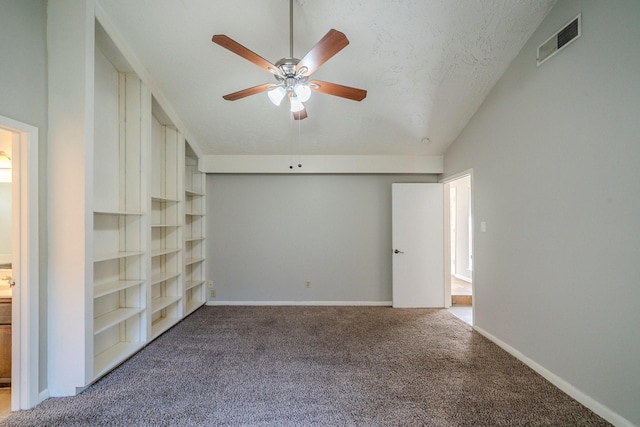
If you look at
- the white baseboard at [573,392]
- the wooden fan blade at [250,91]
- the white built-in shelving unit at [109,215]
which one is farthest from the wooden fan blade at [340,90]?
the white baseboard at [573,392]

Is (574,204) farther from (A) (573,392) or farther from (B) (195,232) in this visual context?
(B) (195,232)

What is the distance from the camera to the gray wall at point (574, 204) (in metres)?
1.73

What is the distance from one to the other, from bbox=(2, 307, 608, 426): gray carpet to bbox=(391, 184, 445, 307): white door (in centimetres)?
82

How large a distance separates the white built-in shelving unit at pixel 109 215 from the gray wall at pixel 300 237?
0.41 m

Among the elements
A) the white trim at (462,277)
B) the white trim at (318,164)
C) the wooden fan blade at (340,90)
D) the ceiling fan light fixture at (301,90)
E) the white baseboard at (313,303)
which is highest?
the wooden fan blade at (340,90)

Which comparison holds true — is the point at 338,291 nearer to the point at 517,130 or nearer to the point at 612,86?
the point at 517,130

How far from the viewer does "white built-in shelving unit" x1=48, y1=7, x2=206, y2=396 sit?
2.10 m

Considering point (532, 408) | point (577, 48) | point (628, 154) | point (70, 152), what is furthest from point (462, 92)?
point (70, 152)

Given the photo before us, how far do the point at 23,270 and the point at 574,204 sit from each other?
13.4 feet

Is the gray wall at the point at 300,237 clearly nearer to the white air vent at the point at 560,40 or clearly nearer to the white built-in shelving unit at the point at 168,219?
the white built-in shelving unit at the point at 168,219

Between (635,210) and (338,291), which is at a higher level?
(635,210)

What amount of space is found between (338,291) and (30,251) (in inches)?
140

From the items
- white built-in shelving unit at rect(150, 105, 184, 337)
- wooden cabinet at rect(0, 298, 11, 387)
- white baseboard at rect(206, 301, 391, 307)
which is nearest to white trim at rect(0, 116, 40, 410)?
wooden cabinet at rect(0, 298, 11, 387)

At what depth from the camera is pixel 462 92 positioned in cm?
307
